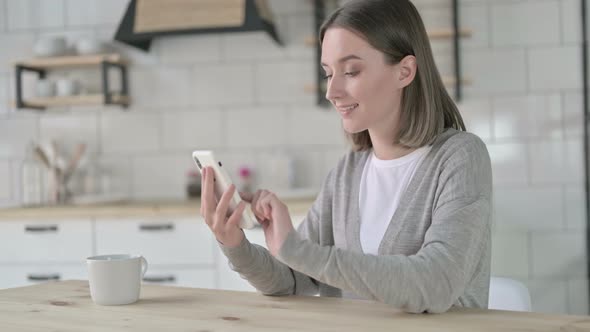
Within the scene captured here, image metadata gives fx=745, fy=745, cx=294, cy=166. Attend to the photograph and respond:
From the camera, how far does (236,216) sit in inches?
47.4

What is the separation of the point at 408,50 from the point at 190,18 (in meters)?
1.95

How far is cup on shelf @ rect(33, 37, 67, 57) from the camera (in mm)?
3496

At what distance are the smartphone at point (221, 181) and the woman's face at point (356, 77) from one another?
0.29 metres

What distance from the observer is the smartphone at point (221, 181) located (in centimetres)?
118

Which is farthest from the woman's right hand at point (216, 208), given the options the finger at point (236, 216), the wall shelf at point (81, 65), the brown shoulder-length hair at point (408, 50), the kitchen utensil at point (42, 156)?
the kitchen utensil at point (42, 156)

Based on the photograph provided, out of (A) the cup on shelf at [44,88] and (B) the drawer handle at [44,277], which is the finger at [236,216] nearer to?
(B) the drawer handle at [44,277]

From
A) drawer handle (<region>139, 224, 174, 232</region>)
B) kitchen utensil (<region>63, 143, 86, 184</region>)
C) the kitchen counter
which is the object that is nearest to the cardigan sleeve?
the kitchen counter

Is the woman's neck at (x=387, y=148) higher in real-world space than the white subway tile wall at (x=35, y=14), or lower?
lower

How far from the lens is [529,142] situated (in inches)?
125

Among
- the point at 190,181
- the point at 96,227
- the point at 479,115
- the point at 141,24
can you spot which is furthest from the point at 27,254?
the point at 479,115

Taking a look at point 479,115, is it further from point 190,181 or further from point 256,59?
point 190,181

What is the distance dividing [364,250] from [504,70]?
1.95m

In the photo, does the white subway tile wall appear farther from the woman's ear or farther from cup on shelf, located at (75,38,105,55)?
the woman's ear

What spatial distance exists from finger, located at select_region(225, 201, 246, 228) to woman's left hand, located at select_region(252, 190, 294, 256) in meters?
0.03
